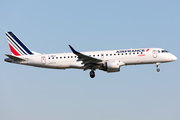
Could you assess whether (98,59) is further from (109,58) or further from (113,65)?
(113,65)

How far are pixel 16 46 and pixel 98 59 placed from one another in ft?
53.3

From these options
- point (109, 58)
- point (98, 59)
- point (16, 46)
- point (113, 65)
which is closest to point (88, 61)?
point (98, 59)

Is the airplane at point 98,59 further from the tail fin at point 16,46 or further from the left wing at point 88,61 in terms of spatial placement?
the tail fin at point 16,46

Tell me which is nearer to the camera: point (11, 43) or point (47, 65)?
point (47, 65)

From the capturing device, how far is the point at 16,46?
57625 millimetres

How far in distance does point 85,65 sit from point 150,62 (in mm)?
10707

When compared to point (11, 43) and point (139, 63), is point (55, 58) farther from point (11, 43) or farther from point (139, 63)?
point (139, 63)

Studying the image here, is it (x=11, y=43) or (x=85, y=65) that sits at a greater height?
(x=11, y=43)

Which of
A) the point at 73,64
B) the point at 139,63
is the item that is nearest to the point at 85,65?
the point at 73,64

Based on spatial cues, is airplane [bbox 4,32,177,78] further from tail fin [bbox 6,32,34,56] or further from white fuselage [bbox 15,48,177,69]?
tail fin [bbox 6,32,34,56]

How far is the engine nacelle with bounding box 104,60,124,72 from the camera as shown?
167 feet

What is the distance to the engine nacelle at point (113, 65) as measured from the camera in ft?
167

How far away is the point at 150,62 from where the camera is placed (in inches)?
2077

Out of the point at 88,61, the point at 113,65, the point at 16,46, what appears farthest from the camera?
the point at 16,46
